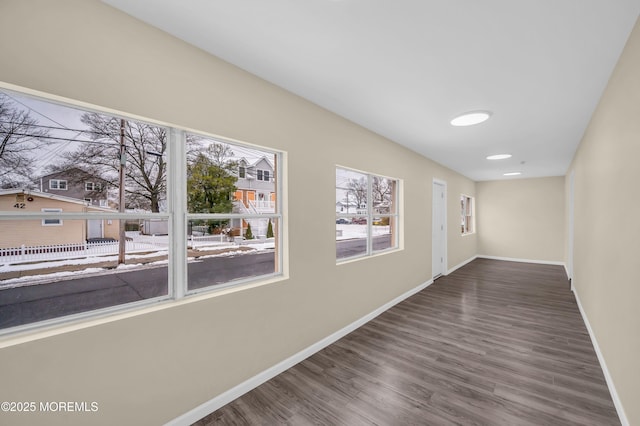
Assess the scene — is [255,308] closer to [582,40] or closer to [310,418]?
[310,418]

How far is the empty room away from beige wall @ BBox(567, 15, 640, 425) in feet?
0.09

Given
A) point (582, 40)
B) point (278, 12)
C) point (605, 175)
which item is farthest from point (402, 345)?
point (278, 12)

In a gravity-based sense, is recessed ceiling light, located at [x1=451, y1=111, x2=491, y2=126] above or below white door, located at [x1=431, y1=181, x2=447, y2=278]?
above

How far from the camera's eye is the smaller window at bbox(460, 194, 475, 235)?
757 cm

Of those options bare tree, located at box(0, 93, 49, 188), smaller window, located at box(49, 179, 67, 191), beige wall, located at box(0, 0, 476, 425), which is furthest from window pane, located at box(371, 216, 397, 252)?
bare tree, located at box(0, 93, 49, 188)

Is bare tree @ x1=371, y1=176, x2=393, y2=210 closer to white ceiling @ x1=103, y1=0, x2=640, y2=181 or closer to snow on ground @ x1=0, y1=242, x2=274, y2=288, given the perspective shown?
white ceiling @ x1=103, y1=0, x2=640, y2=181

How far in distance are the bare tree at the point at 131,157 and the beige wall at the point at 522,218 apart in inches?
356

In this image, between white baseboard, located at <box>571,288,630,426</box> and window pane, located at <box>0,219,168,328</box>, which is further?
white baseboard, located at <box>571,288,630,426</box>

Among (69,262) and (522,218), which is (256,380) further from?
(522,218)

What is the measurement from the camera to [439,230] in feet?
18.9

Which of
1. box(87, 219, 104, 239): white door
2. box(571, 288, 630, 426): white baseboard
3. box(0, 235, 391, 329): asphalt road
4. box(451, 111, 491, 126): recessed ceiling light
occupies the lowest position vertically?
box(571, 288, 630, 426): white baseboard

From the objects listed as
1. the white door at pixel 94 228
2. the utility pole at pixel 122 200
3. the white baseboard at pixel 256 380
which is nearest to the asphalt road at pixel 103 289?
the utility pole at pixel 122 200

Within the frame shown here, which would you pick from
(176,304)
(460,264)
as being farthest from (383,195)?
(460,264)

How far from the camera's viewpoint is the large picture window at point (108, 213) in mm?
1293
